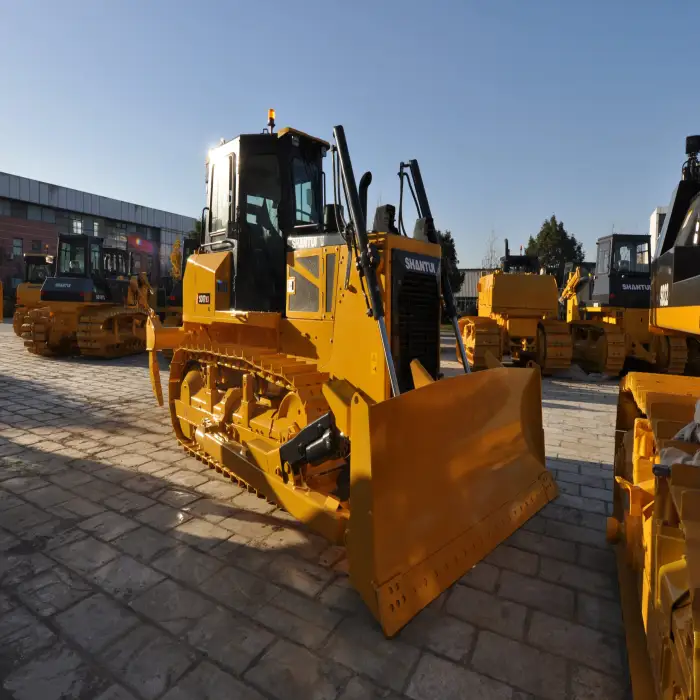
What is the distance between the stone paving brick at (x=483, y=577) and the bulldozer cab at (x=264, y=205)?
3.01 meters

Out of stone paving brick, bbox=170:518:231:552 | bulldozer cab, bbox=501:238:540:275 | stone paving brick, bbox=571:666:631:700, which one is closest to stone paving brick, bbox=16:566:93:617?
stone paving brick, bbox=170:518:231:552

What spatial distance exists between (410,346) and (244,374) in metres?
1.74


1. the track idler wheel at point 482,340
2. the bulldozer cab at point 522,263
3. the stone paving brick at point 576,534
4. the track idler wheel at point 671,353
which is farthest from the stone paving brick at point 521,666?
the bulldozer cab at point 522,263

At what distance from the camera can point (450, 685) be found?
2361mm

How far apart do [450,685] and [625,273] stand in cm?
1269

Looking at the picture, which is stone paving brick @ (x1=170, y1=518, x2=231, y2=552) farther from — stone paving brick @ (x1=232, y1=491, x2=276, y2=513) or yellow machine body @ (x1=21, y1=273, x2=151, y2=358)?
yellow machine body @ (x1=21, y1=273, x2=151, y2=358)

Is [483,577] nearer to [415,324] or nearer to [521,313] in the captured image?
[415,324]

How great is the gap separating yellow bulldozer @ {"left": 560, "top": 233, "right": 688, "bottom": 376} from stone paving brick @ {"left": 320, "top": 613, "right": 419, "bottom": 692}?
10.7 m

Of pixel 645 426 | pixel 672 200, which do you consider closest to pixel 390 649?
pixel 645 426

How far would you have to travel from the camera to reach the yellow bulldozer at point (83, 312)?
14.3 m

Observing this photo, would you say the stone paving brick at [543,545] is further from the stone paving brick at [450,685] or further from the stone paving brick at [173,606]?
the stone paving brick at [173,606]

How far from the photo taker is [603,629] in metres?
2.79

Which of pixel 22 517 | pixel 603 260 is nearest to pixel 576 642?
pixel 22 517

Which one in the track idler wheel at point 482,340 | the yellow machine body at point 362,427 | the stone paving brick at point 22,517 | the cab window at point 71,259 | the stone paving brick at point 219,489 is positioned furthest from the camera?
the cab window at point 71,259
